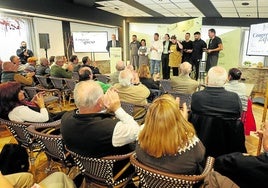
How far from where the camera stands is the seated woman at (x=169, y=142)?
1.19 meters

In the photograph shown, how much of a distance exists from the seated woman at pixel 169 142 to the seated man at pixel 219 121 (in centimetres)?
75

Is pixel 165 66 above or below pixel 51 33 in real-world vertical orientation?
below

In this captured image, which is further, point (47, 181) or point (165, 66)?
point (165, 66)

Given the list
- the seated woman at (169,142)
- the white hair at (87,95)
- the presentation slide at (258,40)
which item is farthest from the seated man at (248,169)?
the presentation slide at (258,40)

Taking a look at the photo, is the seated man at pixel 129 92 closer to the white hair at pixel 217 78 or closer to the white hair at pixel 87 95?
the white hair at pixel 217 78

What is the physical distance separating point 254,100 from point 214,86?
4116 millimetres

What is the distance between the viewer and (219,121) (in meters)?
1.94

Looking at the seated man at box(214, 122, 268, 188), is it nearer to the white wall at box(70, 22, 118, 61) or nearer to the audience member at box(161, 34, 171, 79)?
the audience member at box(161, 34, 171, 79)

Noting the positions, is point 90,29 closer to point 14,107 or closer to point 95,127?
point 14,107

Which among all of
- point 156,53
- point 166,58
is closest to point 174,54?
point 166,58

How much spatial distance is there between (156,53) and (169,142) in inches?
256

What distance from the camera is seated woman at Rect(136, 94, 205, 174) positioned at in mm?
1188

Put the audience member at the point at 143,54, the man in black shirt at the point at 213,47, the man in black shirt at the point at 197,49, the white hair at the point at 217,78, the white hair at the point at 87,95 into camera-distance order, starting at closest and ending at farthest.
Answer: the white hair at the point at 87,95 → the white hair at the point at 217,78 → the man in black shirt at the point at 213,47 → the man in black shirt at the point at 197,49 → the audience member at the point at 143,54

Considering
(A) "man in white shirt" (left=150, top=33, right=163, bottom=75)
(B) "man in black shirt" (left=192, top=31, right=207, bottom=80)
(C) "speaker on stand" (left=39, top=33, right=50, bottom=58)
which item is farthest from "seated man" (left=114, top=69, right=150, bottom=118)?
(C) "speaker on stand" (left=39, top=33, right=50, bottom=58)
